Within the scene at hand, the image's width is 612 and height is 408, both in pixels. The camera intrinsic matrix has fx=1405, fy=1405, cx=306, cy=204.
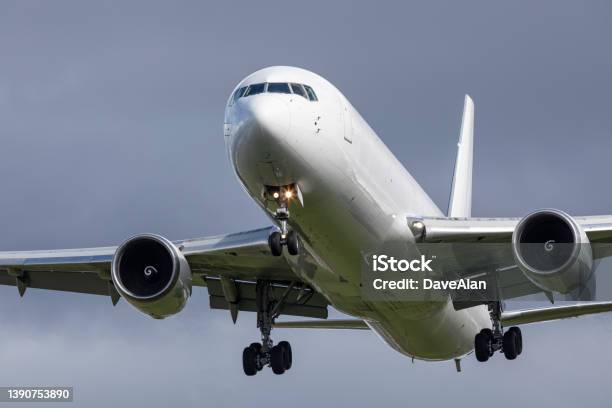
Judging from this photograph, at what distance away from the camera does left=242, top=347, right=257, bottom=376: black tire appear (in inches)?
1446

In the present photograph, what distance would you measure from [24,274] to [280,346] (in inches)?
285

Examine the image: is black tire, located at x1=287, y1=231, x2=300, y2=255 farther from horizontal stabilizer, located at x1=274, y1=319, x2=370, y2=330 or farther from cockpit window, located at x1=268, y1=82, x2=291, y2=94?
horizontal stabilizer, located at x1=274, y1=319, x2=370, y2=330

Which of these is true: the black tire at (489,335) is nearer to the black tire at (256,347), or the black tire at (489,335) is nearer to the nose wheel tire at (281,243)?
the black tire at (256,347)

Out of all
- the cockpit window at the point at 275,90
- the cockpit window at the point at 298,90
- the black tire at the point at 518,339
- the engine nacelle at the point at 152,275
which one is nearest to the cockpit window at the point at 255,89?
A: the cockpit window at the point at 275,90

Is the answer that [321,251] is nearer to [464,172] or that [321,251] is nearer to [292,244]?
[292,244]

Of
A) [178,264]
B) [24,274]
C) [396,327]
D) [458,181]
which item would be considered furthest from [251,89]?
[458,181]

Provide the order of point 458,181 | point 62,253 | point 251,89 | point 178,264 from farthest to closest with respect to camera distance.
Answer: point 458,181, point 62,253, point 178,264, point 251,89

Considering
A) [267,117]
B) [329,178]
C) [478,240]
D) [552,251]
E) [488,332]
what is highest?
[267,117]

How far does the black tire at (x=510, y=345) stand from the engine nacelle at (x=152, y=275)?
849cm

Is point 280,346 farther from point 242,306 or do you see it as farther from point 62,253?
point 62,253

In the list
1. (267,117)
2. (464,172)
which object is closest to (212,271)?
(267,117)

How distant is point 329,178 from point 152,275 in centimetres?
674

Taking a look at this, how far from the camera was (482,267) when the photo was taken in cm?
3534

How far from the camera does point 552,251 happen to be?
3198 cm
